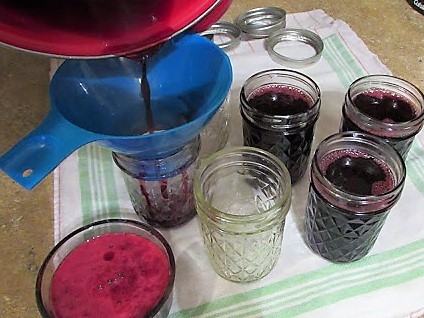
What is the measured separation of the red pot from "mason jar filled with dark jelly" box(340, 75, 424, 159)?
0.24m

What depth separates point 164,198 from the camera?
64 centimetres

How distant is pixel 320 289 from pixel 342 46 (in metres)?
0.40

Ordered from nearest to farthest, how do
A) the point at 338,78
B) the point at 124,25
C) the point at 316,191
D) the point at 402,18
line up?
the point at 124,25 → the point at 316,191 → the point at 338,78 → the point at 402,18

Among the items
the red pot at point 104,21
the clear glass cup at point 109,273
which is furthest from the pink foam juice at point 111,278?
the red pot at point 104,21

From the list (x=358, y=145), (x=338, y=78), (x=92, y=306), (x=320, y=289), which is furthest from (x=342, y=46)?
(x=92, y=306)

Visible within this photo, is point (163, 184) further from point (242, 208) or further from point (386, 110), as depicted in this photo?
point (386, 110)

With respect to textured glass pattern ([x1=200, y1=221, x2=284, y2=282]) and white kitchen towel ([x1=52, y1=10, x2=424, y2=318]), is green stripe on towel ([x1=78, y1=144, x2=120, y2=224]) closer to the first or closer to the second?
white kitchen towel ([x1=52, y1=10, x2=424, y2=318])

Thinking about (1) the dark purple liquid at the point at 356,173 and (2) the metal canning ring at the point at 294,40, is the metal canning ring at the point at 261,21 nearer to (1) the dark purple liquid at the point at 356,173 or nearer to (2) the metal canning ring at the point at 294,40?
(2) the metal canning ring at the point at 294,40

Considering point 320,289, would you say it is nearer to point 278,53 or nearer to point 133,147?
point 133,147

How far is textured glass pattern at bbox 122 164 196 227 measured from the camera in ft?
2.08

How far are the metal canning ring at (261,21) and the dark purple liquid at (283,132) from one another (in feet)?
0.74

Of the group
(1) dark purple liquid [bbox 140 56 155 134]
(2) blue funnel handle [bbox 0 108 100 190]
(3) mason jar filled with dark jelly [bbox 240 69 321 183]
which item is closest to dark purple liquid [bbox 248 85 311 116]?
(3) mason jar filled with dark jelly [bbox 240 69 321 183]

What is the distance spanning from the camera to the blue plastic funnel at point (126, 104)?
501 millimetres

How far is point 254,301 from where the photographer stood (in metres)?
0.59
